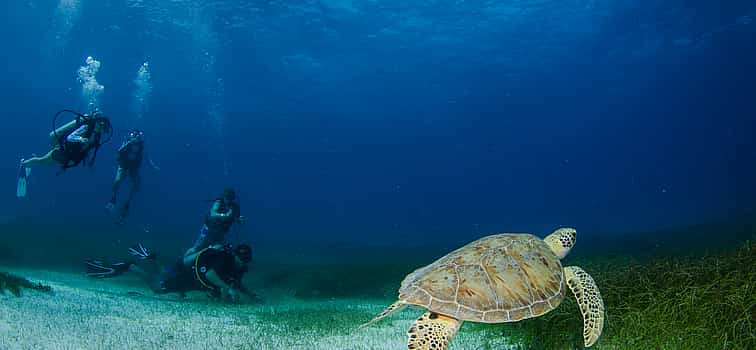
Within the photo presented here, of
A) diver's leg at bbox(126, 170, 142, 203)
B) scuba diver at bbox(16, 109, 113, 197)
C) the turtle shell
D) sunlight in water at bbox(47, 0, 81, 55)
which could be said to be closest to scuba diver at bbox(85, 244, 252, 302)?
scuba diver at bbox(16, 109, 113, 197)

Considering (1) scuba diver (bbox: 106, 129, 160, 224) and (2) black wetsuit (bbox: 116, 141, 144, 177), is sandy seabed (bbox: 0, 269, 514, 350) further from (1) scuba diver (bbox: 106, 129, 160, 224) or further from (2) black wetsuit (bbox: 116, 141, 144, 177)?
(2) black wetsuit (bbox: 116, 141, 144, 177)

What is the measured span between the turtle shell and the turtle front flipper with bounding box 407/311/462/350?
0.15 metres

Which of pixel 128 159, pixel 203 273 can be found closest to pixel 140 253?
pixel 203 273

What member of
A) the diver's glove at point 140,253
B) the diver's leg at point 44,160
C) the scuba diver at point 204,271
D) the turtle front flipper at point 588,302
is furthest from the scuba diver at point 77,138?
the turtle front flipper at point 588,302

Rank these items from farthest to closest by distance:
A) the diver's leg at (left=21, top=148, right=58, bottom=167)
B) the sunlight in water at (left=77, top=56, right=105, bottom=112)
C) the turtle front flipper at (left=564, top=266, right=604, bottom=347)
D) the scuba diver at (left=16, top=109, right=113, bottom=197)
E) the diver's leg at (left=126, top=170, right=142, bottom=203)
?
1. the sunlight in water at (left=77, top=56, right=105, bottom=112)
2. the diver's leg at (left=126, top=170, right=142, bottom=203)
3. the diver's leg at (left=21, top=148, right=58, bottom=167)
4. the scuba diver at (left=16, top=109, right=113, bottom=197)
5. the turtle front flipper at (left=564, top=266, right=604, bottom=347)

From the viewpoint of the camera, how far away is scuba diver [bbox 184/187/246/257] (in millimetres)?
12297

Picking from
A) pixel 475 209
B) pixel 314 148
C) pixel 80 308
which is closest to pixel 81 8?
pixel 80 308

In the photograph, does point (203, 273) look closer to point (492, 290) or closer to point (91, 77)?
point (492, 290)

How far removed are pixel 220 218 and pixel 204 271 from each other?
323 cm

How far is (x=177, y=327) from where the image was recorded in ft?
20.2

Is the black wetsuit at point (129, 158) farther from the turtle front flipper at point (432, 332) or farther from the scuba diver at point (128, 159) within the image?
the turtle front flipper at point (432, 332)

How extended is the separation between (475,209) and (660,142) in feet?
177

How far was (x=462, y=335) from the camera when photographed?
552cm

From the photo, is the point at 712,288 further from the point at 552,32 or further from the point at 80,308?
the point at 552,32
